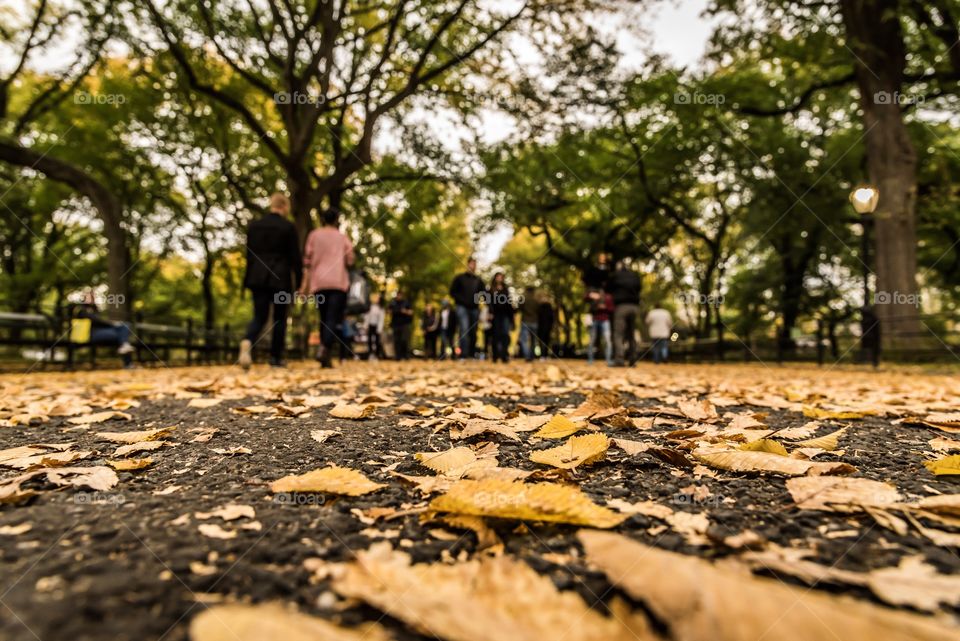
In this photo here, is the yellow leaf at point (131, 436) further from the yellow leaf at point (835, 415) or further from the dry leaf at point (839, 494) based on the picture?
the yellow leaf at point (835, 415)

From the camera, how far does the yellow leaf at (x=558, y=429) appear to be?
2.31 metres

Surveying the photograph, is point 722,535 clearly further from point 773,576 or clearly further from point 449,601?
point 449,601

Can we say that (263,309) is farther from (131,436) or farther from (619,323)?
(619,323)

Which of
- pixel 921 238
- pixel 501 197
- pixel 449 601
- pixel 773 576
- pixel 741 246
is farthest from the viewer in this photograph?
pixel 741 246

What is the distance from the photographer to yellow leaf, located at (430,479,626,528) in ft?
3.85

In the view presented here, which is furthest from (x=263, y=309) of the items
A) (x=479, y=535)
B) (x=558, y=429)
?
(x=479, y=535)

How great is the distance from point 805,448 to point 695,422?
28.5 inches

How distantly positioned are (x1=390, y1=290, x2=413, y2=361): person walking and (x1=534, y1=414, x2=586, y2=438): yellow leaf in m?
12.6

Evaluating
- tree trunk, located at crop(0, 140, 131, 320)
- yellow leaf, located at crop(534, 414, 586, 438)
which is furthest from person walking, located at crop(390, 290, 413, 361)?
yellow leaf, located at crop(534, 414, 586, 438)

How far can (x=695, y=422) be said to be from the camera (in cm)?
272

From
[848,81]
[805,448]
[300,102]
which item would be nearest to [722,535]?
[805,448]

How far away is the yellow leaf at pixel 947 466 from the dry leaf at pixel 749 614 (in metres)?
1.21

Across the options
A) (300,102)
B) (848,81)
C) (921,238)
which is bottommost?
(921,238)

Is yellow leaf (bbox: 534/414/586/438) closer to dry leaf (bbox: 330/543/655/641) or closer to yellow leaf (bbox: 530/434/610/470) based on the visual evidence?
yellow leaf (bbox: 530/434/610/470)
